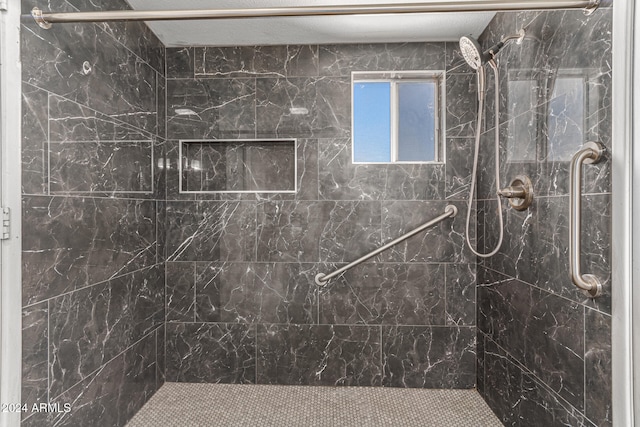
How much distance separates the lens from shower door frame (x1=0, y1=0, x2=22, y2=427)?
1168mm

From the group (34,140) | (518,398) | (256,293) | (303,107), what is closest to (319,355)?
(256,293)

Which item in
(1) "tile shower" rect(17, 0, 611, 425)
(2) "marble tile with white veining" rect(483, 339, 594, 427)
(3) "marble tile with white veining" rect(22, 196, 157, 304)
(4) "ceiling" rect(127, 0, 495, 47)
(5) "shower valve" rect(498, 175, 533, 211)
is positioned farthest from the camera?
(1) "tile shower" rect(17, 0, 611, 425)

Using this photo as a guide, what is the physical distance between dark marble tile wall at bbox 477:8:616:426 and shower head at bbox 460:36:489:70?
0.56 ft

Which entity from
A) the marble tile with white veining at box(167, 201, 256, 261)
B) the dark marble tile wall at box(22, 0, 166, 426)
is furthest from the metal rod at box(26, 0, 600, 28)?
the marble tile with white veining at box(167, 201, 256, 261)

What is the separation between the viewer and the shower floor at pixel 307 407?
6.37ft

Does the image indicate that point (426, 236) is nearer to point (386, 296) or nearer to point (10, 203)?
point (386, 296)

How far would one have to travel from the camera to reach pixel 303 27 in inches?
82.7

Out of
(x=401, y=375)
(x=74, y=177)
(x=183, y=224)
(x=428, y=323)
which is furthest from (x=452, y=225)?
(x=74, y=177)

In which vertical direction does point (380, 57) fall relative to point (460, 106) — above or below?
above

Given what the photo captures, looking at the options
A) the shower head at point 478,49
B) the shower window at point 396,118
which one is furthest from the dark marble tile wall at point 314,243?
the shower head at point 478,49

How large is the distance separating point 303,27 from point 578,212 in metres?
1.73

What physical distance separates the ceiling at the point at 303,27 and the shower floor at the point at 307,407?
2.24 m

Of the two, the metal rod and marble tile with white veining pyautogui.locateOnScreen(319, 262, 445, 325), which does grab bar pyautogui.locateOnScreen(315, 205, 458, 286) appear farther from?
the metal rod

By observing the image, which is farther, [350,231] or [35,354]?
[350,231]
